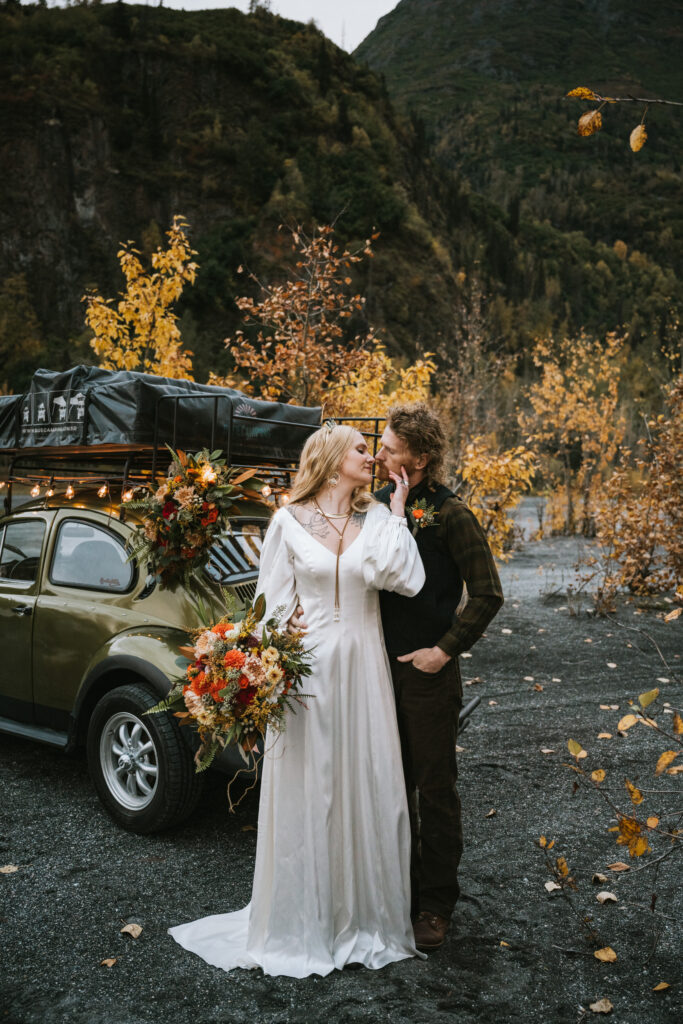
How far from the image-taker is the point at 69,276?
57.9 metres

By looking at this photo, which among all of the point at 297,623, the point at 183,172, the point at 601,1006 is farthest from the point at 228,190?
the point at 601,1006

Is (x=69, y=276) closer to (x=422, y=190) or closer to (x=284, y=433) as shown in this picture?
(x=422, y=190)

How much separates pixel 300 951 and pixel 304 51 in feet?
309

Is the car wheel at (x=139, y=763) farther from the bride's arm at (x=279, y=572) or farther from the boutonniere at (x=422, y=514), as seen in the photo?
the boutonniere at (x=422, y=514)

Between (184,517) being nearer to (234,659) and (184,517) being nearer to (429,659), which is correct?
(234,659)

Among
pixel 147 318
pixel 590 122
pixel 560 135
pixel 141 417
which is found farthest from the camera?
pixel 560 135

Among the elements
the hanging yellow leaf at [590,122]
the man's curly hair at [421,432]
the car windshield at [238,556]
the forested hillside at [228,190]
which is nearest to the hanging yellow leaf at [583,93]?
the hanging yellow leaf at [590,122]

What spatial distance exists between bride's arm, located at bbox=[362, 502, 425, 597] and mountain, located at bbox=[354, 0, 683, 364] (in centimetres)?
5225

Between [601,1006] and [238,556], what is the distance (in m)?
2.74

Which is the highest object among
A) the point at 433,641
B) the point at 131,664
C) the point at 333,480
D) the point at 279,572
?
the point at 333,480

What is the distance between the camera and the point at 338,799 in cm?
314

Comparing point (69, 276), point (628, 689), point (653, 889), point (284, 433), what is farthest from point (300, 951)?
point (69, 276)

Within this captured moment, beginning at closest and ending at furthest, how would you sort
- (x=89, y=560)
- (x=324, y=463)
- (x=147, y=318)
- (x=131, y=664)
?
(x=324, y=463) → (x=131, y=664) → (x=89, y=560) → (x=147, y=318)

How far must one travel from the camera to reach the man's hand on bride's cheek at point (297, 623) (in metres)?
3.21
